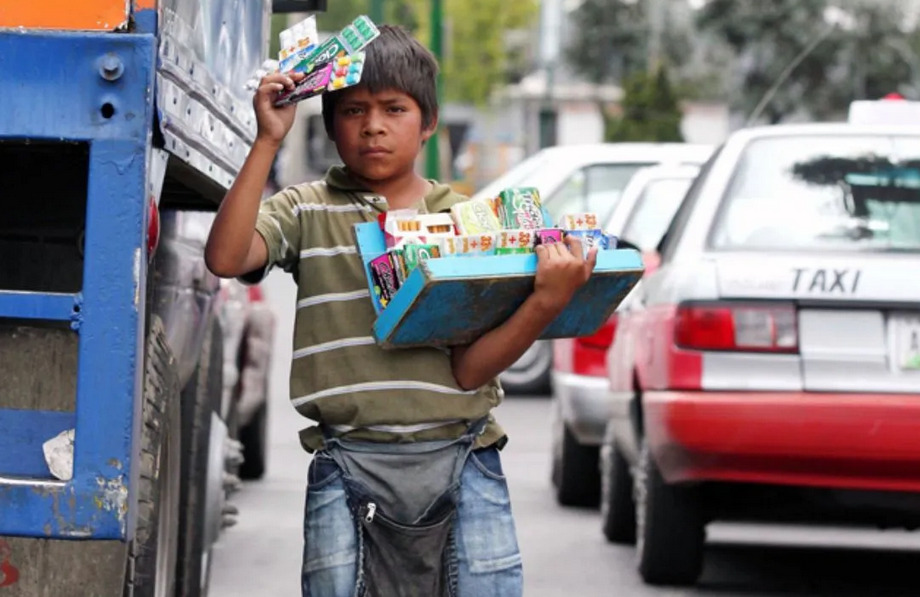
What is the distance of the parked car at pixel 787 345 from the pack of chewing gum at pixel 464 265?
2.68 m

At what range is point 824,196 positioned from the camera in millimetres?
7297

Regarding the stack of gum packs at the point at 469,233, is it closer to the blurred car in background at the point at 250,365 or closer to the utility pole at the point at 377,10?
the blurred car in background at the point at 250,365

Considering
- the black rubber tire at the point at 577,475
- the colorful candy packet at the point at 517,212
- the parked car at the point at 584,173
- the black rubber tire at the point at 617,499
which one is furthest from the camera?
the parked car at the point at 584,173

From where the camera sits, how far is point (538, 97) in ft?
238

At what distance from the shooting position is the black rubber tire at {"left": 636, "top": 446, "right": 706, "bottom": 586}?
741 centimetres

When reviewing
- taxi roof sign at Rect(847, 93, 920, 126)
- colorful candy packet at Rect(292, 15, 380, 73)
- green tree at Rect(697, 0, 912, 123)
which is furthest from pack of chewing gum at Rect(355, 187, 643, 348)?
green tree at Rect(697, 0, 912, 123)

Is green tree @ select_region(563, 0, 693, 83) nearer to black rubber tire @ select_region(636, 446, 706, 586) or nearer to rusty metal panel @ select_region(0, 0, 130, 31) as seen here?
black rubber tire @ select_region(636, 446, 706, 586)

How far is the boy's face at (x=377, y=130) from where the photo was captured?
4.07 metres

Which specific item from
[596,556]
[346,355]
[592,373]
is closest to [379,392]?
[346,355]

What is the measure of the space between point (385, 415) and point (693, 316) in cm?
294

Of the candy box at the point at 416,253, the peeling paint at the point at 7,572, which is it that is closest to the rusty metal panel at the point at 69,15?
the candy box at the point at 416,253

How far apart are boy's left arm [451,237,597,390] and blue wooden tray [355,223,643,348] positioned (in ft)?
0.07

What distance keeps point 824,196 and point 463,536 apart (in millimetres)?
3442

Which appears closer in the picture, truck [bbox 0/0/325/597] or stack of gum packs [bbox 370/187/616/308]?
truck [bbox 0/0/325/597]
